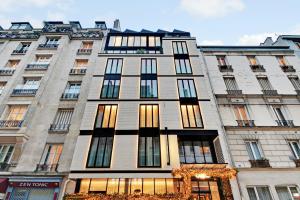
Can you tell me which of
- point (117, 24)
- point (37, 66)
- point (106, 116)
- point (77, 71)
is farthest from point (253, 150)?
point (117, 24)

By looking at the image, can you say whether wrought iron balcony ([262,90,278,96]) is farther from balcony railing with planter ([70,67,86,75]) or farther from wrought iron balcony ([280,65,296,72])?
balcony railing with planter ([70,67,86,75])

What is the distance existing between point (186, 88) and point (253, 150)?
26.3 feet

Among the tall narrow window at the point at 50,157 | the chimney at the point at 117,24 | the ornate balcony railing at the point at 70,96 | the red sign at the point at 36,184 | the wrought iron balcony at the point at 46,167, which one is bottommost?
the red sign at the point at 36,184

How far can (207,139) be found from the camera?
1630 centimetres

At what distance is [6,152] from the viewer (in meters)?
15.8

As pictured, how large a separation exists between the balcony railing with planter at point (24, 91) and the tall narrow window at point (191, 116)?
15.1 meters

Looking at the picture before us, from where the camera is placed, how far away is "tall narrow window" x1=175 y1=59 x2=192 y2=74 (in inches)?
805

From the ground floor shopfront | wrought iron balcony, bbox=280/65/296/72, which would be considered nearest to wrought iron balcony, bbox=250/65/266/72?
wrought iron balcony, bbox=280/65/296/72

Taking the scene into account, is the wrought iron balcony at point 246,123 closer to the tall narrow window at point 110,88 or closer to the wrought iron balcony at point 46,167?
the tall narrow window at point 110,88

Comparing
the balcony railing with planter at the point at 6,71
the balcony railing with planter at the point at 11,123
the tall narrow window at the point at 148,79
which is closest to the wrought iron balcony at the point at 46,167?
the balcony railing with planter at the point at 11,123

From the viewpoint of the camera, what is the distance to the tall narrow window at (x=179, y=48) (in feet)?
73.7

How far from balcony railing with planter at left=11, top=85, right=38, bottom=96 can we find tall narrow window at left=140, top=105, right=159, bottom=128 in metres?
11.3

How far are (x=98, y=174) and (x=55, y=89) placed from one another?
35.9ft

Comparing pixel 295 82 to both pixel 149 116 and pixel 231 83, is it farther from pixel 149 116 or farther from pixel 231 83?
pixel 149 116
